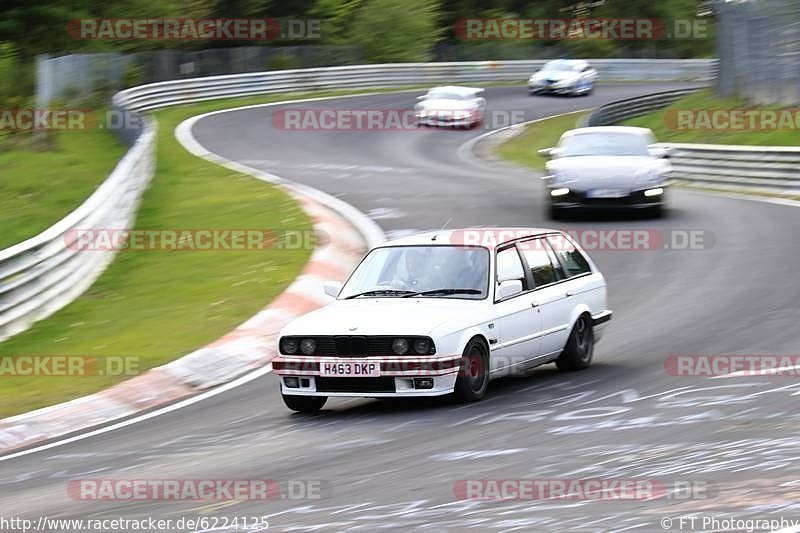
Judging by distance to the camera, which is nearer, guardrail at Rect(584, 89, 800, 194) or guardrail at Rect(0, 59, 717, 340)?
guardrail at Rect(0, 59, 717, 340)

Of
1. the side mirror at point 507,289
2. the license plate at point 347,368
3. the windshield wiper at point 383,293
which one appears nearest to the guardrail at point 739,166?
the side mirror at point 507,289

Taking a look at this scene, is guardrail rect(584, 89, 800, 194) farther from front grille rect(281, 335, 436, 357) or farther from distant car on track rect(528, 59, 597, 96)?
distant car on track rect(528, 59, 597, 96)

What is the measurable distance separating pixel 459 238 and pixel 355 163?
21004mm

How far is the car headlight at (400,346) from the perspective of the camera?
10.1 m

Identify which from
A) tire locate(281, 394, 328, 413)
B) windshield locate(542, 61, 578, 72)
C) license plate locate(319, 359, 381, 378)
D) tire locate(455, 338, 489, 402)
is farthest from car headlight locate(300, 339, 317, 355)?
windshield locate(542, 61, 578, 72)

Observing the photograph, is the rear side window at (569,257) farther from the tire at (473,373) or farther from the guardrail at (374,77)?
the guardrail at (374,77)

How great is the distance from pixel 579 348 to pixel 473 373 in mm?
1712

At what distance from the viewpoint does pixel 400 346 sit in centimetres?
1012

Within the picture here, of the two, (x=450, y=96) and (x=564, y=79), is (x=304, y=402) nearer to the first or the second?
(x=450, y=96)

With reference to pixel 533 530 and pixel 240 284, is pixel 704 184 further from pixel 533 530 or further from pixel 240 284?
pixel 533 530

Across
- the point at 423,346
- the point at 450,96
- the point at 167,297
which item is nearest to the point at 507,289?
the point at 423,346

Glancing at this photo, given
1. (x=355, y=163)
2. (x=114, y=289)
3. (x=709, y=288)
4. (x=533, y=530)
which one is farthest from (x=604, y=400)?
(x=355, y=163)

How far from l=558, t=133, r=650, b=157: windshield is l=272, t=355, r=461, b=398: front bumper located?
41.2ft

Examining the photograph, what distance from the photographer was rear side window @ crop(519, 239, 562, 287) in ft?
38.0
